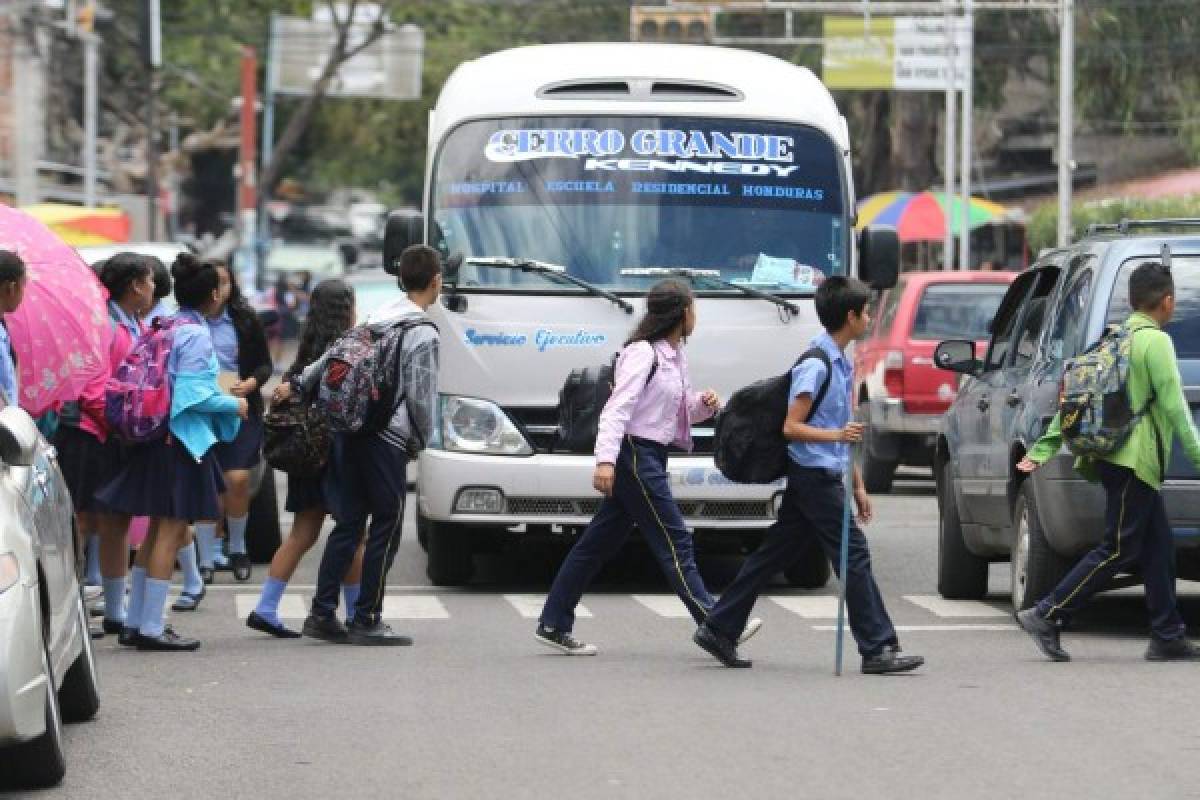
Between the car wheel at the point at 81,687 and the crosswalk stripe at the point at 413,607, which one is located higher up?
the car wheel at the point at 81,687

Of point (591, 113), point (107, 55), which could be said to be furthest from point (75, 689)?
point (107, 55)

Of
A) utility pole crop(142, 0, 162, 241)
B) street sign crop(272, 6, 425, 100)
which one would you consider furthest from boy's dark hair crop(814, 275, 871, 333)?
street sign crop(272, 6, 425, 100)

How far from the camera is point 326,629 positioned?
11.9m

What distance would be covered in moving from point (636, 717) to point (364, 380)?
2662 mm

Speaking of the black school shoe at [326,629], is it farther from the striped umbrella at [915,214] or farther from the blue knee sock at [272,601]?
the striped umbrella at [915,214]

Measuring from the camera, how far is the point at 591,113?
560 inches

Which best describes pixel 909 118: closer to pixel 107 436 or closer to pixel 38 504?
pixel 107 436

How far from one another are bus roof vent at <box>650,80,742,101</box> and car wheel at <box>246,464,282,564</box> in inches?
134

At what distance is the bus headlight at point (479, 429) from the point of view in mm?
13742

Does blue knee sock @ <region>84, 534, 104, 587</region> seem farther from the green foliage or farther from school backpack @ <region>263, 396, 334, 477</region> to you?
the green foliage

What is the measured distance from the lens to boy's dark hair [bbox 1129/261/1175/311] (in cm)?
1065

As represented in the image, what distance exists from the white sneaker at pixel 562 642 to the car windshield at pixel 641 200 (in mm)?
2987

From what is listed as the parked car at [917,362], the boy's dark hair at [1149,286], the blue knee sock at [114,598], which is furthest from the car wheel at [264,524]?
the parked car at [917,362]

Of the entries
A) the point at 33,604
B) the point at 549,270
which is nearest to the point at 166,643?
the point at 549,270
